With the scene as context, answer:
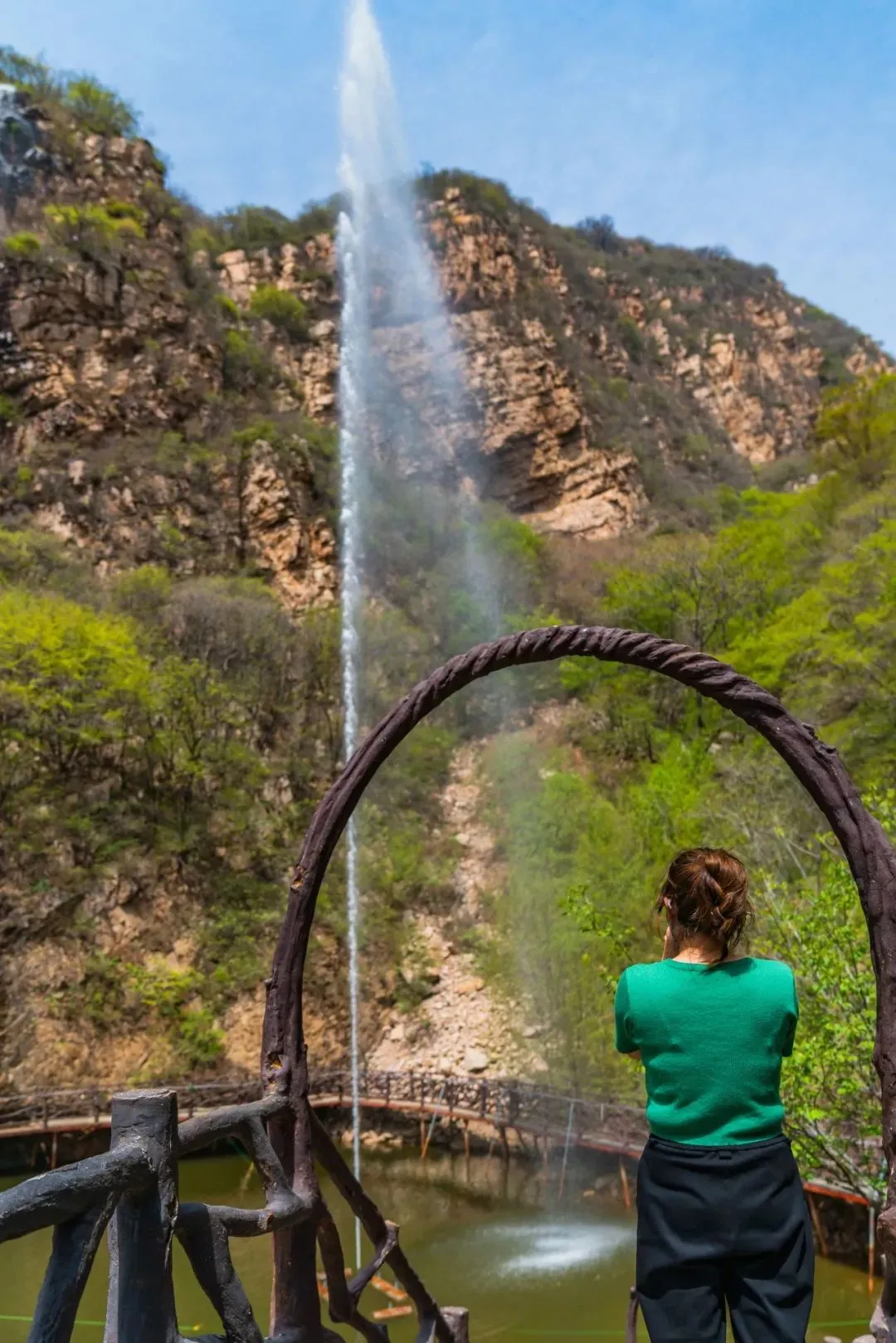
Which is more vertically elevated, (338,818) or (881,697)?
(881,697)

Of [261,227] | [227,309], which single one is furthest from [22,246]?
[261,227]

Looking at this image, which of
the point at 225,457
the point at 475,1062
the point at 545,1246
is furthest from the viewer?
the point at 225,457

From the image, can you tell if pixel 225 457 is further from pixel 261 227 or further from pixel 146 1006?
pixel 261 227

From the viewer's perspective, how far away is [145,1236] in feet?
5.07

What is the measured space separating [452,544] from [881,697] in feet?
63.8

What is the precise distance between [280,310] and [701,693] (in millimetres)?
37258

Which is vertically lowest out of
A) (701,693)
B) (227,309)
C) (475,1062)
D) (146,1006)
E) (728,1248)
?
(475,1062)

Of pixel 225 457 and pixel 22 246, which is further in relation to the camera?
pixel 225 457

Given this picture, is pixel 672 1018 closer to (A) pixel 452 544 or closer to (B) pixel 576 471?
(A) pixel 452 544

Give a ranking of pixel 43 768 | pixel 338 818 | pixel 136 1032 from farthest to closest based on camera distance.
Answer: pixel 43 768
pixel 136 1032
pixel 338 818

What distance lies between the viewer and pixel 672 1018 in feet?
6.13

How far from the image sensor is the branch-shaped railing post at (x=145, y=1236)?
153cm

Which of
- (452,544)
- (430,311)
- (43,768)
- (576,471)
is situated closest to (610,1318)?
(43,768)

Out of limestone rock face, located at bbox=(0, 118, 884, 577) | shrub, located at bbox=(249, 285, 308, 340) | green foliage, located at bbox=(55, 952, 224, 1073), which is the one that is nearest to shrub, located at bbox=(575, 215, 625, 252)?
limestone rock face, located at bbox=(0, 118, 884, 577)
